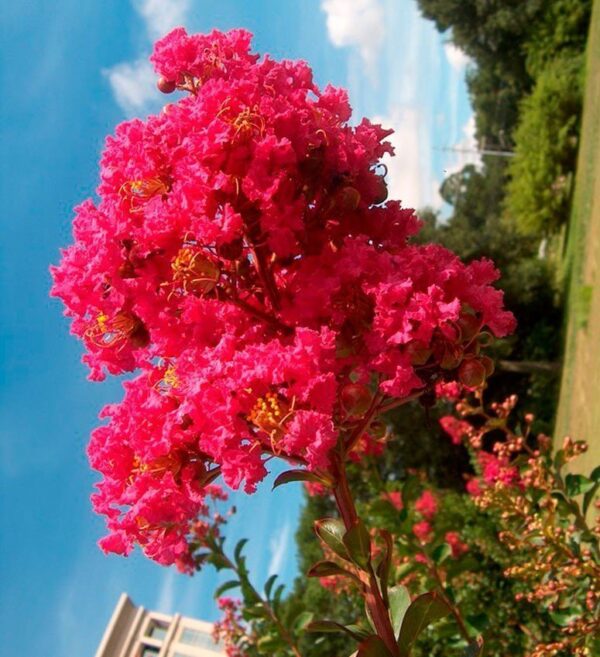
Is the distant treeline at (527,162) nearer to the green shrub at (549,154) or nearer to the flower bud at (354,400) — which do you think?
the green shrub at (549,154)

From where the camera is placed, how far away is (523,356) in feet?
50.0

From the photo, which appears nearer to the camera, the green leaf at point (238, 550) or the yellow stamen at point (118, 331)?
the yellow stamen at point (118, 331)

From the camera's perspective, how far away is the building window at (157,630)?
2108 centimetres

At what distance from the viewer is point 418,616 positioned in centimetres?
165

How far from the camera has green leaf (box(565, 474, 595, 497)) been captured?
3138mm

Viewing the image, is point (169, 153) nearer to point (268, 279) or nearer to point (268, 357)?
point (268, 279)

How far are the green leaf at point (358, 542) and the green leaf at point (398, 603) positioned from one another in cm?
37

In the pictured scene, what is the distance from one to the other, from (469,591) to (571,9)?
768 inches

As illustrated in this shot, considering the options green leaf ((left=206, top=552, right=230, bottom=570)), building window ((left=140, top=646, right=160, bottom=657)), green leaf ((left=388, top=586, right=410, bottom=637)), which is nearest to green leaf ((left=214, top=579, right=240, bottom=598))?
green leaf ((left=206, top=552, right=230, bottom=570))

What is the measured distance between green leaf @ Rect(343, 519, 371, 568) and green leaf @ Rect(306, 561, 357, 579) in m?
0.11

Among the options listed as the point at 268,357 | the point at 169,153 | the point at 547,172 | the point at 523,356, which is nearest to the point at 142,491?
the point at 268,357

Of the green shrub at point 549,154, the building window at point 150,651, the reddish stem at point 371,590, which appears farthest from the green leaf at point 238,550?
the building window at point 150,651

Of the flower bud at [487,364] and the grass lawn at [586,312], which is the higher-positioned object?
the grass lawn at [586,312]

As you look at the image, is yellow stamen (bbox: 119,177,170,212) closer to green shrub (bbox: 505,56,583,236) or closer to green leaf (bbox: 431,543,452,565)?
green leaf (bbox: 431,543,452,565)
